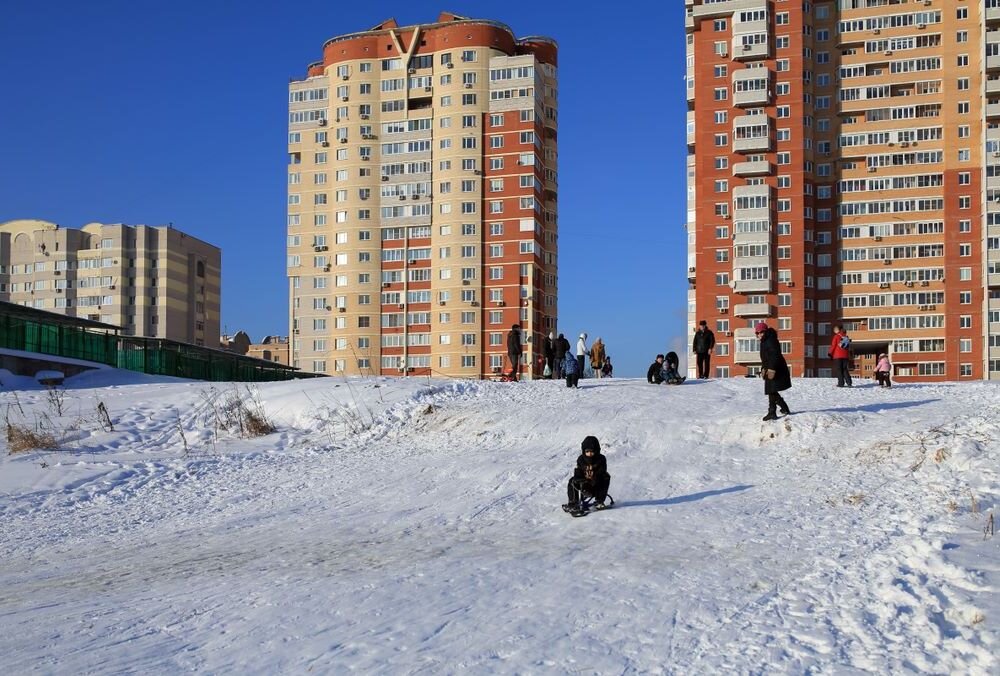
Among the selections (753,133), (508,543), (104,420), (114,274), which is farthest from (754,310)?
(114,274)

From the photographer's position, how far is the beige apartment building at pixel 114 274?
11700 centimetres

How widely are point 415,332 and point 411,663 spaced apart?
282ft

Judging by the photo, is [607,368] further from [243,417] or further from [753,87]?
[753,87]

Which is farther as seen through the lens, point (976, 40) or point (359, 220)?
point (359, 220)

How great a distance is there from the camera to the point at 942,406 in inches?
790

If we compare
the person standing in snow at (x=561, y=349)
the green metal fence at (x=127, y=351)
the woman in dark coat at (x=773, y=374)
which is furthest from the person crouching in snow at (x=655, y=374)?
the green metal fence at (x=127, y=351)

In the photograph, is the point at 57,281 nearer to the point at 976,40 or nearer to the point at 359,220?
the point at 359,220

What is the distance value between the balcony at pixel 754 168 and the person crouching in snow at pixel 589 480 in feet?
245

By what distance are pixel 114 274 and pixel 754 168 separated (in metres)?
77.3

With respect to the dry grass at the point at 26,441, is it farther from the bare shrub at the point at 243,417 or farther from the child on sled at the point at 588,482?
the child on sled at the point at 588,482

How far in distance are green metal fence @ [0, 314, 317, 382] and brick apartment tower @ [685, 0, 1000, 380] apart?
4385cm

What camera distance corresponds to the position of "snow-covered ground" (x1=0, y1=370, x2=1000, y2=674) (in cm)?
673

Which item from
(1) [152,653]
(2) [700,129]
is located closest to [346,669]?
(1) [152,653]

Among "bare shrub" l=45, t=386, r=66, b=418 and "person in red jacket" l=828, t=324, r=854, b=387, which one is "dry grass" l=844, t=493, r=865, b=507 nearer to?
"person in red jacket" l=828, t=324, r=854, b=387
